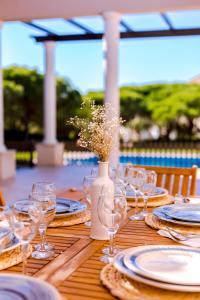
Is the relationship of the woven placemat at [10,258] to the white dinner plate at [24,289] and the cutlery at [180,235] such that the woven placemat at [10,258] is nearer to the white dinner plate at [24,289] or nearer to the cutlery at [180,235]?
the white dinner plate at [24,289]

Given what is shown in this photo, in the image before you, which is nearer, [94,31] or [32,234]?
[32,234]

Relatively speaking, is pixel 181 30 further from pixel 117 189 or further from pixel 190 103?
pixel 190 103

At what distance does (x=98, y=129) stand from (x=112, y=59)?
15.7 ft

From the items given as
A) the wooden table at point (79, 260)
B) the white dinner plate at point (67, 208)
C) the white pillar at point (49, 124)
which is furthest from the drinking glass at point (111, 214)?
the white pillar at point (49, 124)

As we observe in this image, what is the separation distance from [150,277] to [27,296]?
1.15 ft

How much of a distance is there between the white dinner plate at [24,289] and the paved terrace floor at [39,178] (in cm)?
505

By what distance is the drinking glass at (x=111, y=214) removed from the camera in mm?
1527

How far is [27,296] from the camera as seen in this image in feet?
3.84

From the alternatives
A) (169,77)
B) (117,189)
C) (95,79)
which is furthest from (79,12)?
(95,79)

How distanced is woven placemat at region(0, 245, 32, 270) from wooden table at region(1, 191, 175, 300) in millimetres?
21

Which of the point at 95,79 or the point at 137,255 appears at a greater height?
the point at 95,79

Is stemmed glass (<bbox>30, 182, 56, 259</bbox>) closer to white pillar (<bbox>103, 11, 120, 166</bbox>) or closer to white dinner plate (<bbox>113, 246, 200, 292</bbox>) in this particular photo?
white dinner plate (<bbox>113, 246, 200, 292</bbox>)

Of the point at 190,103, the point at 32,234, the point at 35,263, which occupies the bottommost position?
the point at 35,263

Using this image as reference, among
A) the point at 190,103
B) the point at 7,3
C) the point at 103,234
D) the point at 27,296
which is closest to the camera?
the point at 27,296
